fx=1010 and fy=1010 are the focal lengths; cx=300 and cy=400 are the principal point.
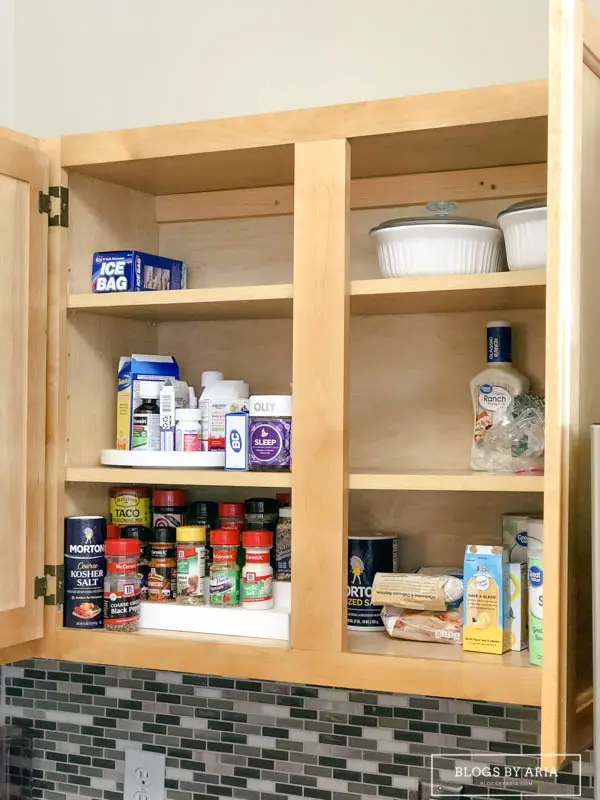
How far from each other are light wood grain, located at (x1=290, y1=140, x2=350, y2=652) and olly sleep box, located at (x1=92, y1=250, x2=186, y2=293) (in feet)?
1.19

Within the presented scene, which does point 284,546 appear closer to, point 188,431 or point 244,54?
point 188,431

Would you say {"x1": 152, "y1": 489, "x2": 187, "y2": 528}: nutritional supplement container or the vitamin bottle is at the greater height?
the vitamin bottle

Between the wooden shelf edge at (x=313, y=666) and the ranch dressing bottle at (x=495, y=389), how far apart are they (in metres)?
0.37

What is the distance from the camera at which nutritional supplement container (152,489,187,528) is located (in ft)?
6.15

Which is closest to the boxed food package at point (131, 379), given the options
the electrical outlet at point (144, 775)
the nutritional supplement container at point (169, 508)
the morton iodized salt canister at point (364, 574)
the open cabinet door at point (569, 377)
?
the nutritional supplement container at point (169, 508)

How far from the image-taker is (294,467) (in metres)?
1.59

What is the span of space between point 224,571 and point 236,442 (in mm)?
227

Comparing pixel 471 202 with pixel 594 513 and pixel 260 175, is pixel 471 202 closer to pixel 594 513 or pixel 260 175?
pixel 260 175

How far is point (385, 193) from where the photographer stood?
1.86 m

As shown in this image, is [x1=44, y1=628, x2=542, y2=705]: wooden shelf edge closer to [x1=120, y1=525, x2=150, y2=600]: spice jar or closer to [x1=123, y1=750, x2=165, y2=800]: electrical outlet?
[x1=120, y1=525, x2=150, y2=600]: spice jar

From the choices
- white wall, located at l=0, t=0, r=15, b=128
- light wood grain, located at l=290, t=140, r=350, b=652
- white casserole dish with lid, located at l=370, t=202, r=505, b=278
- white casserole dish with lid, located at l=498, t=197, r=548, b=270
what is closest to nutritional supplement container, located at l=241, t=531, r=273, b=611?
light wood grain, located at l=290, t=140, r=350, b=652

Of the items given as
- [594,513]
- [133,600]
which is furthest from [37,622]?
[594,513]

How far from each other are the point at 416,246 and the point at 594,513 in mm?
632

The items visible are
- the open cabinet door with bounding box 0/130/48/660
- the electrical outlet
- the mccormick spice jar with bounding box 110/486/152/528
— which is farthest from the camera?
the electrical outlet
